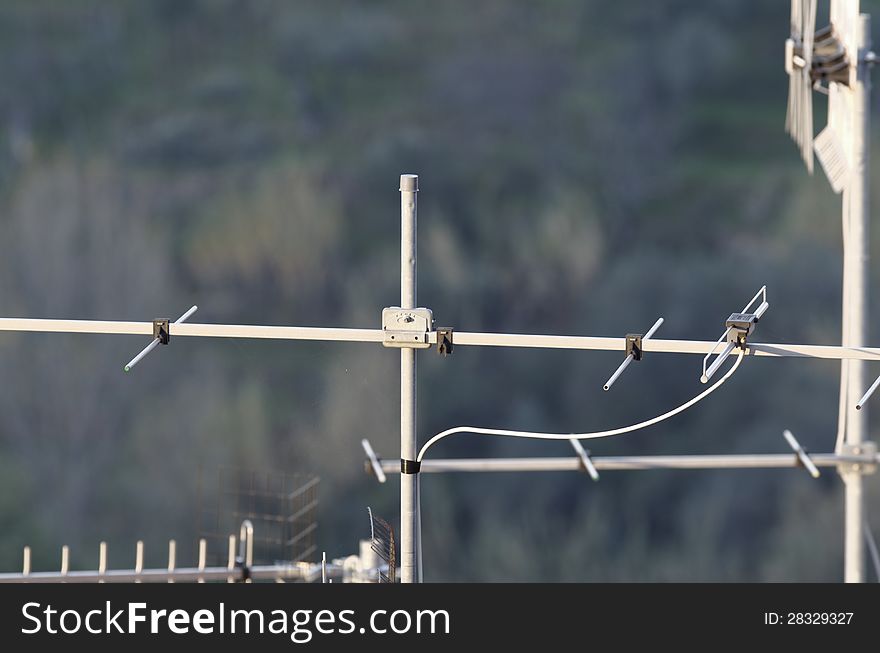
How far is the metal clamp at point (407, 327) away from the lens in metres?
6.65

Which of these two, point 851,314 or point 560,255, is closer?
point 851,314

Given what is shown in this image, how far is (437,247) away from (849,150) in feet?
122

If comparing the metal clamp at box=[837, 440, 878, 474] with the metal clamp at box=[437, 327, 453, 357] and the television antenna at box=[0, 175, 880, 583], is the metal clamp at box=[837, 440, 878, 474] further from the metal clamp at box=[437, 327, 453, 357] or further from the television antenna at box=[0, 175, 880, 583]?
the metal clamp at box=[437, 327, 453, 357]

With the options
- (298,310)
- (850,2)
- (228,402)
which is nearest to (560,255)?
(298,310)

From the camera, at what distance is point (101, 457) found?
43.5 meters

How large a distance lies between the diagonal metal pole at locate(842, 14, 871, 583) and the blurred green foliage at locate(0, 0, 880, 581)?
61.1 feet

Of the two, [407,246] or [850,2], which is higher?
[850,2]

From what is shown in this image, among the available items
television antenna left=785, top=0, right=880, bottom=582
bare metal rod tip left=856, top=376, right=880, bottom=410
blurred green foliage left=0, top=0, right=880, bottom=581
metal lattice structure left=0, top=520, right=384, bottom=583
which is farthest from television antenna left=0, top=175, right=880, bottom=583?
blurred green foliage left=0, top=0, right=880, bottom=581

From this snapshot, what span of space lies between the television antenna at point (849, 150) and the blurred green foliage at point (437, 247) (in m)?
18.4

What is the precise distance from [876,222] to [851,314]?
34244 millimetres

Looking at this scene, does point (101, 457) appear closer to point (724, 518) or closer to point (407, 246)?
point (724, 518)

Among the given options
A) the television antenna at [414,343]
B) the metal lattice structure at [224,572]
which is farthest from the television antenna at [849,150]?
the television antenna at [414,343]

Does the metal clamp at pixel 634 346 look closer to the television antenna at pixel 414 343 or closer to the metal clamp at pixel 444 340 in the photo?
the television antenna at pixel 414 343
